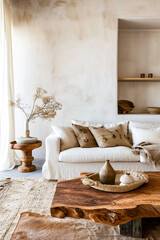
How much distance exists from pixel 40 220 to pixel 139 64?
3575 mm

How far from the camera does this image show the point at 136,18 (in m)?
4.54

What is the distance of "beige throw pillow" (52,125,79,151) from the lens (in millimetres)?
3844

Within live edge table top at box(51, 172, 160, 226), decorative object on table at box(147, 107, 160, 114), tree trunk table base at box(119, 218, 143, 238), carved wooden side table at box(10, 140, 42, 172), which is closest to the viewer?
live edge table top at box(51, 172, 160, 226)

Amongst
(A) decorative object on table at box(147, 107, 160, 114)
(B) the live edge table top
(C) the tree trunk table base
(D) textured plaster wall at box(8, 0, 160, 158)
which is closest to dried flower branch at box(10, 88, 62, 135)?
(D) textured plaster wall at box(8, 0, 160, 158)

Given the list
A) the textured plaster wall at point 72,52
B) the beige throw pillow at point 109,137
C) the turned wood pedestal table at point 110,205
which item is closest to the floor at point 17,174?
the textured plaster wall at point 72,52

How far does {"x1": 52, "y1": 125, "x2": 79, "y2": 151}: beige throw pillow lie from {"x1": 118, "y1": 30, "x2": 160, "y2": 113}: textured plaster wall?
158 centimetres

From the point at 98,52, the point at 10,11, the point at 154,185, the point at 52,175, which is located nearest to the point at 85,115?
the point at 98,52

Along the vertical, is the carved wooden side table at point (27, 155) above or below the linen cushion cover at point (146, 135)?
below

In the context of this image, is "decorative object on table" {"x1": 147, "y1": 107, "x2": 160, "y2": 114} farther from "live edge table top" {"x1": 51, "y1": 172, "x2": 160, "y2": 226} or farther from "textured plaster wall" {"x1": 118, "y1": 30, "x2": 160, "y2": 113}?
"live edge table top" {"x1": 51, "y1": 172, "x2": 160, "y2": 226}

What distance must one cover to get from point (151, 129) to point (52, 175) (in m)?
1.66

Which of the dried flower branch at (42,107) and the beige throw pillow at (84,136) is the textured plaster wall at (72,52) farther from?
the beige throw pillow at (84,136)

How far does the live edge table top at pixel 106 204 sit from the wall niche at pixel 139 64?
3044 mm

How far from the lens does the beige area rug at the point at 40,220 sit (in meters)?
2.21

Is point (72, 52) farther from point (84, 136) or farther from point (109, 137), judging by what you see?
point (109, 137)
